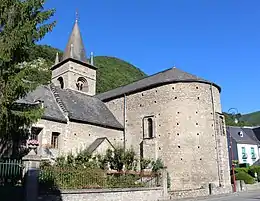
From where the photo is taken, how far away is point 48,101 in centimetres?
2331

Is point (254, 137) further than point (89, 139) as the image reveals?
Yes

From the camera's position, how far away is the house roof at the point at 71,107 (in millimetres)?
22344

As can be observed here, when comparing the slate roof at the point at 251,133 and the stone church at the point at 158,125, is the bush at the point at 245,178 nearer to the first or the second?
the stone church at the point at 158,125

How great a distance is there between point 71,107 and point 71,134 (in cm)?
303

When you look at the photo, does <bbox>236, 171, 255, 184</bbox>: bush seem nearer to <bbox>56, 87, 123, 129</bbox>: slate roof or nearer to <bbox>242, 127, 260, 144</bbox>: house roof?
<bbox>56, 87, 123, 129</bbox>: slate roof

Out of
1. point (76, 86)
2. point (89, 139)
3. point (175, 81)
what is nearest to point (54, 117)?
point (89, 139)

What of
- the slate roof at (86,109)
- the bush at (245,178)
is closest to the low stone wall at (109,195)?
the slate roof at (86,109)

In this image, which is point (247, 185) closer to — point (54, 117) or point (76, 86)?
point (54, 117)

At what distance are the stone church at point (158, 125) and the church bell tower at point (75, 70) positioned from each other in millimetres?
6215

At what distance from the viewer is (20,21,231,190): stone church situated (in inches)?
871

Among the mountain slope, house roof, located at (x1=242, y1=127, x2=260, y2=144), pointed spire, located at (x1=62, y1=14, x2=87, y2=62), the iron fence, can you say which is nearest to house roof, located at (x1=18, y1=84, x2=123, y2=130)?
pointed spire, located at (x1=62, y1=14, x2=87, y2=62)

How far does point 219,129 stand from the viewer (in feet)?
81.0

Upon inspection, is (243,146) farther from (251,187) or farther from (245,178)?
(251,187)

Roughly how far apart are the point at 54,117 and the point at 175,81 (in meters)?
10.7
